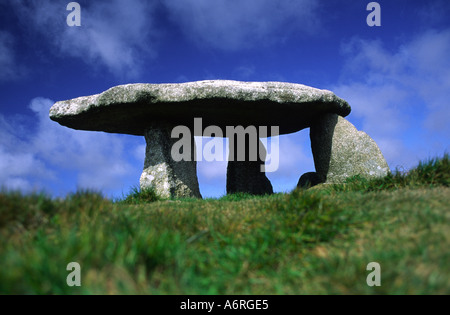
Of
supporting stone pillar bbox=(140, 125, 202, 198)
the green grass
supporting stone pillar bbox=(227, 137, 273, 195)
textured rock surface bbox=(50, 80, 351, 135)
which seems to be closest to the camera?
the green grass

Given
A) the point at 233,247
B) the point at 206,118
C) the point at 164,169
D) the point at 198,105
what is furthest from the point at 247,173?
the point at 233,247

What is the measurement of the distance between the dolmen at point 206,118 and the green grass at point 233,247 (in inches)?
182

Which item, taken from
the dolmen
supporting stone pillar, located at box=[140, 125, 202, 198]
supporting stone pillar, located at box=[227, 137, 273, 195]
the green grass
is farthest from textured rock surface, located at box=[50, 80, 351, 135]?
the green grass

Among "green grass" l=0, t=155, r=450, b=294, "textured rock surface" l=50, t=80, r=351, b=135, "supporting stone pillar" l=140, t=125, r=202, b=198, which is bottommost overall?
"green grass" l=0, t=155, r=450, b=294

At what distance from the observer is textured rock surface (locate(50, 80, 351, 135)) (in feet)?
26.3

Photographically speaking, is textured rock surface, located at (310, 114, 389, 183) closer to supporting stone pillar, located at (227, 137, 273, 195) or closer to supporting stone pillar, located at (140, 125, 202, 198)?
supporting stone pillar, located at (227, 137, 273, 195)

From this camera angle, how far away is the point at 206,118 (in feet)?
30.9

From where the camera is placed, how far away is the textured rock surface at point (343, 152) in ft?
28.8

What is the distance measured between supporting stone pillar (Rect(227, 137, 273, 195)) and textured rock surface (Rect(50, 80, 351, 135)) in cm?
158

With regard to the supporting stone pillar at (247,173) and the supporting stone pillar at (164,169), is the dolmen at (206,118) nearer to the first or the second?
the supporting stone pillar at (164,169)

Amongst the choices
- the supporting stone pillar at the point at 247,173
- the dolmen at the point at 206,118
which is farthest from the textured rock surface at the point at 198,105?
the supporting stone pillar at the point at 247,173

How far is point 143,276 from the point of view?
2.25 m
